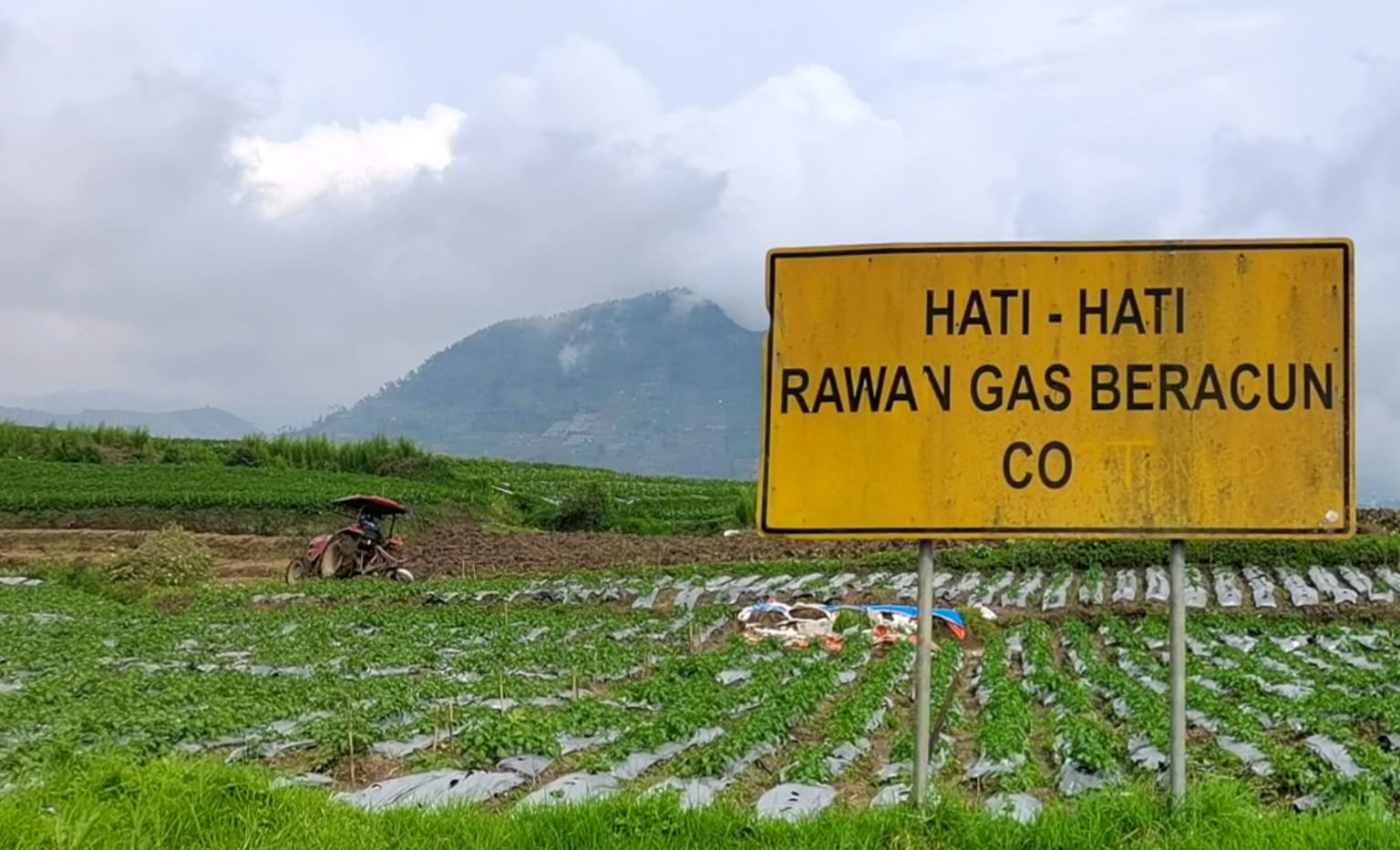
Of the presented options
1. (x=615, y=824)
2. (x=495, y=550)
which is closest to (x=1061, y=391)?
(x=615, y=824)

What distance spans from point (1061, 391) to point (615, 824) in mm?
2564

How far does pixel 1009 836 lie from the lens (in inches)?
180

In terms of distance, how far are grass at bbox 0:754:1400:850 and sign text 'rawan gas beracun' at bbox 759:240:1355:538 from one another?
119cm

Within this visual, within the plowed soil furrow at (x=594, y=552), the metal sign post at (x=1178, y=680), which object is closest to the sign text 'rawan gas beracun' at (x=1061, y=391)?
the metal sign post at (x=1178, y=680)

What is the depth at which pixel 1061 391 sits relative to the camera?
4703 millimetres

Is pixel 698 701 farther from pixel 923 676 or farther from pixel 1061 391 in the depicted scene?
pixel 1061 391

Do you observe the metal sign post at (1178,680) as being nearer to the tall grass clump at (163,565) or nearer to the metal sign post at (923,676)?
the metal sign post at (923,676)

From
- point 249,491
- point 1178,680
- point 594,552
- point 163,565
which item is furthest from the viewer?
point 249,491

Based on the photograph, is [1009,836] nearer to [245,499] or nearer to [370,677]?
[370,677]

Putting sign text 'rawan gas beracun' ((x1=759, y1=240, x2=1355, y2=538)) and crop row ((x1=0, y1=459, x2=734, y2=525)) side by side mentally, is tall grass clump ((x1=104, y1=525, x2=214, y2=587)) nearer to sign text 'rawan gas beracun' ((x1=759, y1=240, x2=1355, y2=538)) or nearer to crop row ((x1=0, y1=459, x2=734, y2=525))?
crop row ((x1=0, y1=459, x2=734, y2=525))

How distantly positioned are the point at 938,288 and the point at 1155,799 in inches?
94.8

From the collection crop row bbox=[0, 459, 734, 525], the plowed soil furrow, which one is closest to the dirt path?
the plowed soil furrow

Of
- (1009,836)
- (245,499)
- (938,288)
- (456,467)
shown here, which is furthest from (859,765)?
(456,467)

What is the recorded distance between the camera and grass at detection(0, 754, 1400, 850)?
14.9 ft
